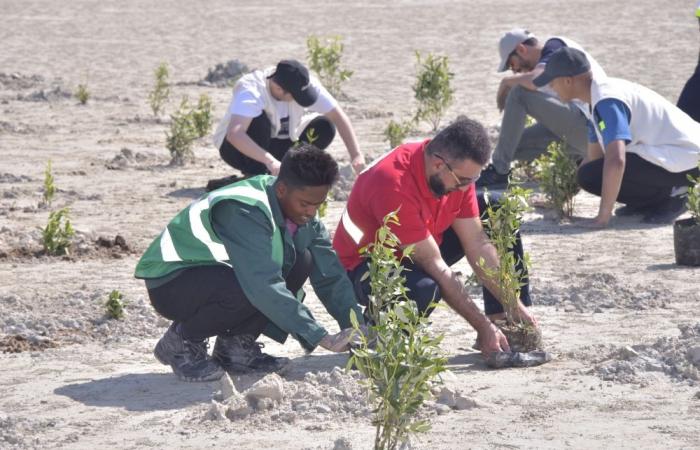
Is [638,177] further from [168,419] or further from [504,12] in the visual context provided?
[504,12]

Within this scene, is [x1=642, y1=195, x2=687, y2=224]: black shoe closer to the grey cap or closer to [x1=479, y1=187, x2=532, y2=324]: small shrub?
the grey cap

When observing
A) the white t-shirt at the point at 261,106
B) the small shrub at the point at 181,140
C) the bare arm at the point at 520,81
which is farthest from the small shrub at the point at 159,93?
the bare arm at the point at 520,81

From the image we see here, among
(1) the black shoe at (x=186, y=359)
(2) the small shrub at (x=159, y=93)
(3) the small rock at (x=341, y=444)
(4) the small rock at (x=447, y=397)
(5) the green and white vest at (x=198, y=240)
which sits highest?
(5) the green and white vest at (x=198, y=240)

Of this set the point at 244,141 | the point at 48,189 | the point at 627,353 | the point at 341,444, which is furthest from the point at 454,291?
the point at 48,189

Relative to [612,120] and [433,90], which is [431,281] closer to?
[612,120]

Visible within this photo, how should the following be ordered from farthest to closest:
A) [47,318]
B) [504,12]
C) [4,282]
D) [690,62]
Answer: [504,12] → [690,62] → [4,282] → [47,318]

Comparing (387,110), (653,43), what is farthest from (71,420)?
(653,43)

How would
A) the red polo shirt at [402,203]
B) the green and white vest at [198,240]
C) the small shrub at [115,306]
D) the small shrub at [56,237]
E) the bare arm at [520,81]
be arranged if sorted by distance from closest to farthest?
the green and white vest at [198,240] → the red polo shirt at [402,203] → the small shrub at [115,306] → the small shrub at [56,237] → the bare arm at [520,81]

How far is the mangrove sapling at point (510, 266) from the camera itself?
637 centimetres

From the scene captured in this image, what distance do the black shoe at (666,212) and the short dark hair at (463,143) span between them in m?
3.77

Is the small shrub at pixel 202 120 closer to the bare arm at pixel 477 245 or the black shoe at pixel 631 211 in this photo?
the black shoe at pixel 631 211

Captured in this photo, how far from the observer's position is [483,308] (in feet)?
24.7

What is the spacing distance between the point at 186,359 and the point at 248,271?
2.10 ft

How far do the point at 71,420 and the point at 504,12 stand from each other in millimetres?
19277
